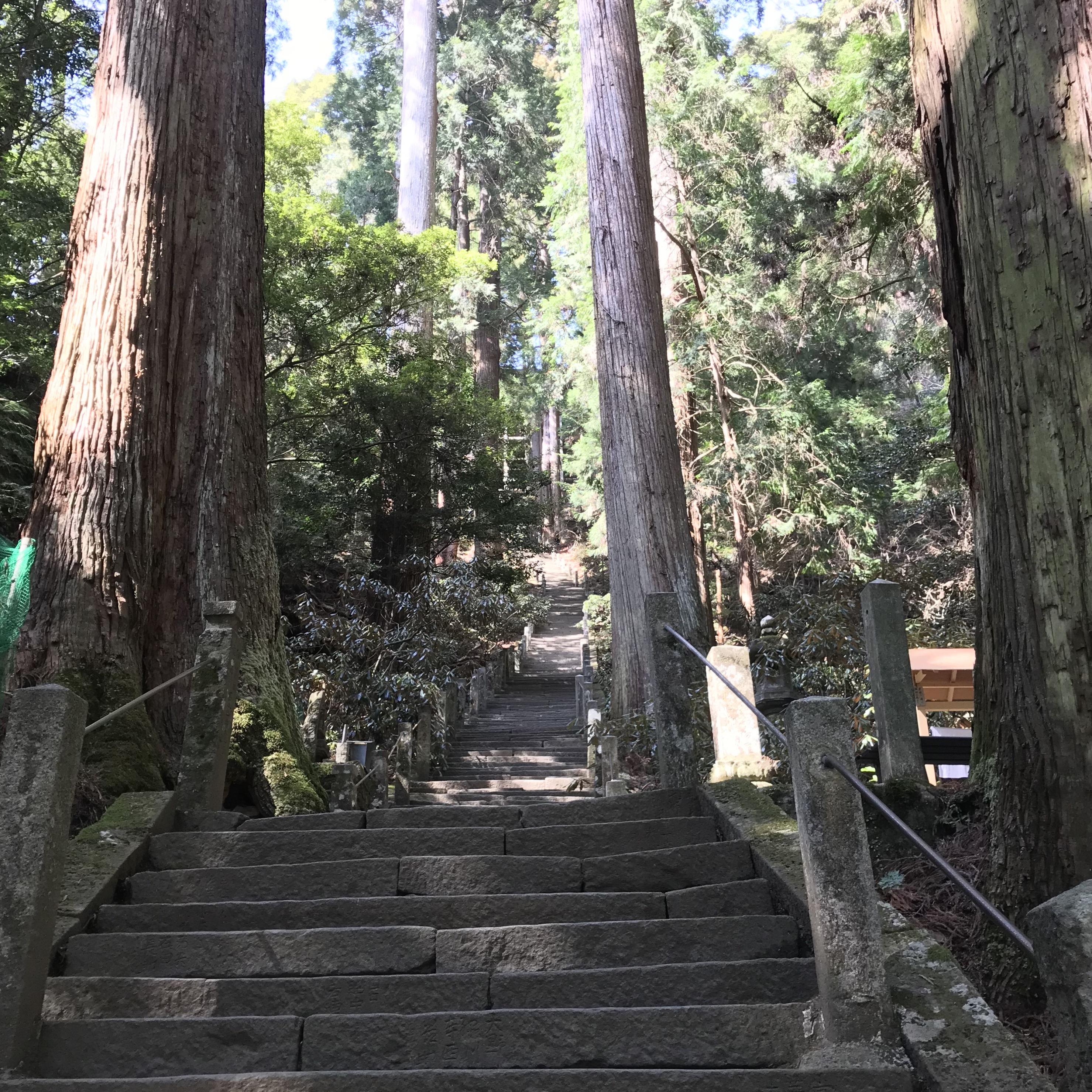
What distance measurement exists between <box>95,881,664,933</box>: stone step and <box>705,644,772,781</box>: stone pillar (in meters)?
1.23

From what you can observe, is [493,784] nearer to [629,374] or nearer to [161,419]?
[629,374]

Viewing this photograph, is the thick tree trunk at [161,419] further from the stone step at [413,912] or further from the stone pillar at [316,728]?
the stone pillar at [316,728]

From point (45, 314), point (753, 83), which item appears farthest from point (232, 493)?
point (753, 83)

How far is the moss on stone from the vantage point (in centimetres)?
556

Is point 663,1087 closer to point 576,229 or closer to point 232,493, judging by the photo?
point 232,493

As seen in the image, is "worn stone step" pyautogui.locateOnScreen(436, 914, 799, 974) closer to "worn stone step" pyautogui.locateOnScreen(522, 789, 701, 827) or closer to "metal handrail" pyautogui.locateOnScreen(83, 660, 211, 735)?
"worn stone step" pyautogui.locateOnScreen(522, 789, 701, 827)

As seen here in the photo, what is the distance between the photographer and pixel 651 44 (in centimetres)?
1816

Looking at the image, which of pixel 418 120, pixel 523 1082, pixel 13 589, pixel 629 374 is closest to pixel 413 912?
pixel 523 1082

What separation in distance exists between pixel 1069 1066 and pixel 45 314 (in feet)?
42.1

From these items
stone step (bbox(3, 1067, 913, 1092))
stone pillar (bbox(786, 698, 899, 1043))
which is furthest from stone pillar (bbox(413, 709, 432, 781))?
stone pillar (bbox(786, 698, 899, 1043))

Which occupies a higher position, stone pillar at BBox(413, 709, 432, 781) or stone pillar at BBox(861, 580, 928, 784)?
stone pillar at BBox(861, 580, 928, 784)

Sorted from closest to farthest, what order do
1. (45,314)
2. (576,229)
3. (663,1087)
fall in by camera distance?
(663,1087) < (45,314) < (576,229)

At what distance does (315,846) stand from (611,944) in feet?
5.34

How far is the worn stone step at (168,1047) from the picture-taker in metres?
3.40
